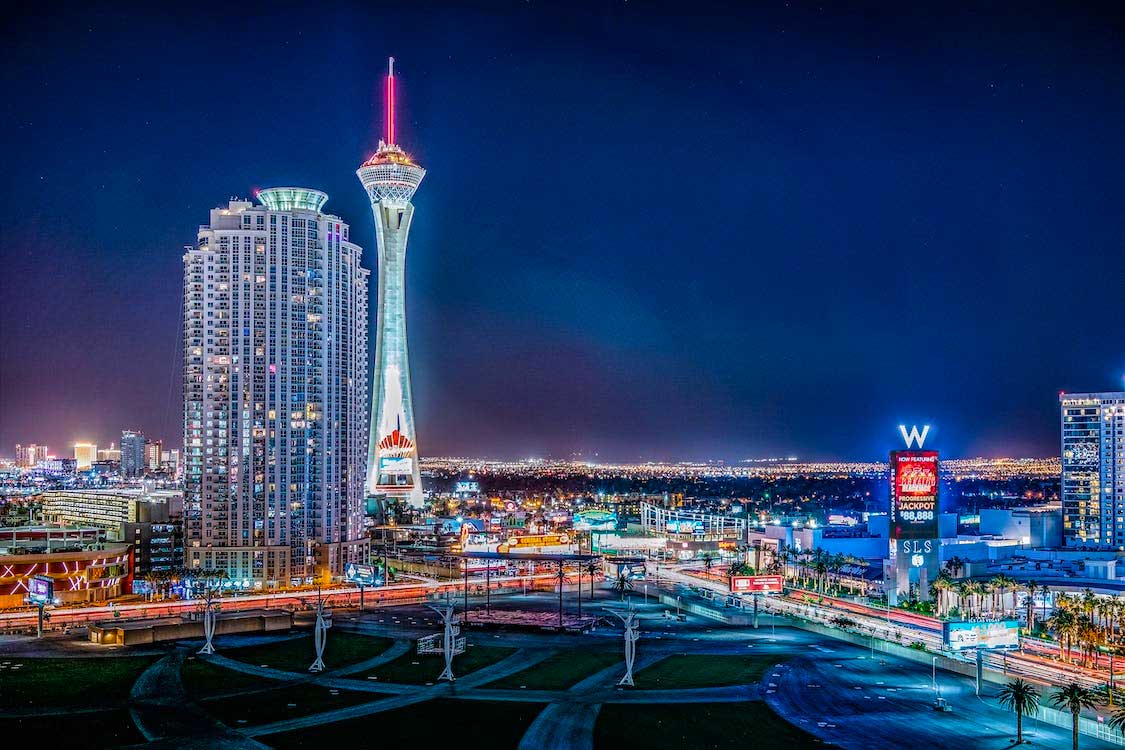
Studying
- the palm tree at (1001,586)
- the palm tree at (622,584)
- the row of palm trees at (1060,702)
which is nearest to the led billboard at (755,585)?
the palm tree at (622,584)

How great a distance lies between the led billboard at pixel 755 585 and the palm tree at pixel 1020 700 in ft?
154

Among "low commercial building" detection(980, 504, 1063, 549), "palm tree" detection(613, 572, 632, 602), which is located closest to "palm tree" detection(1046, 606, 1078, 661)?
"palm tree" detection(613, 572, 632, 602)

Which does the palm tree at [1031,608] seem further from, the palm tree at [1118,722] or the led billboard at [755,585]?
the palm tree at [1118,722]

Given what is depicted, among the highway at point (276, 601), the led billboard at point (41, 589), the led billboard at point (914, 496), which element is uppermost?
the led billboard at point (914, 496)

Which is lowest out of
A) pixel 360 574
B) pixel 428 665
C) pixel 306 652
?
pixel 360 574

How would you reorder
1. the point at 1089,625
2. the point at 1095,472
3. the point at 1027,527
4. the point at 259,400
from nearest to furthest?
the point at 1089,625 < the point at 259,400 < the point at 1027,527 < the point at 1095,472

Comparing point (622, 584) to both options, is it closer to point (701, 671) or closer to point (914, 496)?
point (914, 496)

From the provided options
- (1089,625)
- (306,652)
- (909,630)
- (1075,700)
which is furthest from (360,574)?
(1075,700)

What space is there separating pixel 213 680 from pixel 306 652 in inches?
584

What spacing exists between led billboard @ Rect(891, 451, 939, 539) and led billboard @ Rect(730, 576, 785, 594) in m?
14.5

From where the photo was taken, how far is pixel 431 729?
259 ft

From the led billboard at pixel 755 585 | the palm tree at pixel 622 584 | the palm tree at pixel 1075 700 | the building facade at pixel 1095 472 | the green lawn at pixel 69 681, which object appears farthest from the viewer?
the building facade at pixel 1095 472

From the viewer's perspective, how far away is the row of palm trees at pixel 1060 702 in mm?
70000

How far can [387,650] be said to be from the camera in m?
110
